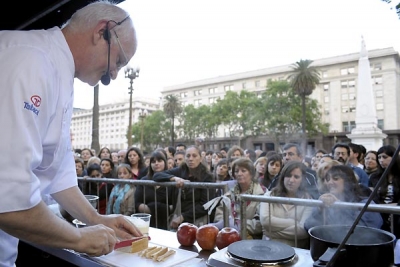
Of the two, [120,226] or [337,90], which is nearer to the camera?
[120,226]

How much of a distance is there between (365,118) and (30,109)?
19.1 meters

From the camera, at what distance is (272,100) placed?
135 ft

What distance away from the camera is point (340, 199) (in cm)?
302

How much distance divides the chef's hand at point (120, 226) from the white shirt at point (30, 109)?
426 millimetres

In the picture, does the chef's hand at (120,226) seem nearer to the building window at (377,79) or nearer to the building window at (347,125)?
the building window at (377,79)

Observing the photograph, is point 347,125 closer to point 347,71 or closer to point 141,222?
point 347,71

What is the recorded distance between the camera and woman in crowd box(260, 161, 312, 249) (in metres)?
2.90

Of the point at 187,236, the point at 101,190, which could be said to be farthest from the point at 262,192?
the point at 101,190

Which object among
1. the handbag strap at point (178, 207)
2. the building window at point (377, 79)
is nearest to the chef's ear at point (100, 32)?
the handbag strap at point (178, 207)

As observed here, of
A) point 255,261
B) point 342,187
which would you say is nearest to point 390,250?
point 255,261

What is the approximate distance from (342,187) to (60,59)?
315 cm

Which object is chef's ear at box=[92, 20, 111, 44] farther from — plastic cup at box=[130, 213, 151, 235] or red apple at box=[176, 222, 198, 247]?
red apple at box=[176, 222, 198, 247]

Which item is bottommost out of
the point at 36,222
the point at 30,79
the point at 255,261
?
the point at 255,261

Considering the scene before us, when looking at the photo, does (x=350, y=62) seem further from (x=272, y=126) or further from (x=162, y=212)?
(x=162, y=212)
